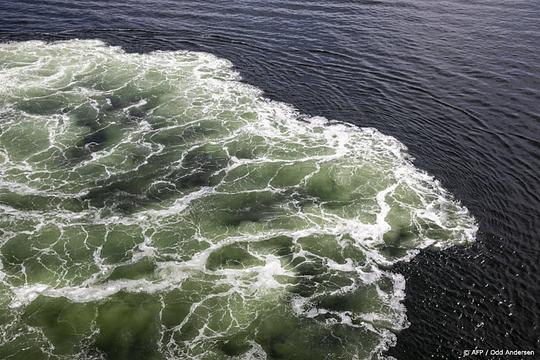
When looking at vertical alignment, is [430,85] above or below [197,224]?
above

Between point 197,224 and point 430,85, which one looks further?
point 430,85

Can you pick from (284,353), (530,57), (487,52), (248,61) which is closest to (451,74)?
(487,52)

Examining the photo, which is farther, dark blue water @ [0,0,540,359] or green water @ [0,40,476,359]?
dark blue water @ [0,0,540,359]

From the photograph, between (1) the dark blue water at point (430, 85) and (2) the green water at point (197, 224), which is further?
(1) the dark blue water at point (430, 85)

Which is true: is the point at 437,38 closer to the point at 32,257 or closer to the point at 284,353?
the point at 284,353
